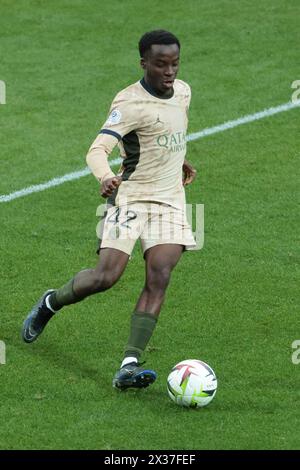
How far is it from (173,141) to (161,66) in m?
0.55

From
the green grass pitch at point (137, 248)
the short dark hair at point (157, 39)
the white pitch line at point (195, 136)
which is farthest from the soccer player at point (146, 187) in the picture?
the white pitch line at point (195, 136)

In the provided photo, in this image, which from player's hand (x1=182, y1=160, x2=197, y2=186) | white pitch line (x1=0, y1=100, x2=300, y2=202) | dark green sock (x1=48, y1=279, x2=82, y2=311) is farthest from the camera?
white pitch line (x1=0, y1=100, x2=300, y2=202)

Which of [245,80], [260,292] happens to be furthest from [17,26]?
[260,292]

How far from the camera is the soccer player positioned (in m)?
8.79

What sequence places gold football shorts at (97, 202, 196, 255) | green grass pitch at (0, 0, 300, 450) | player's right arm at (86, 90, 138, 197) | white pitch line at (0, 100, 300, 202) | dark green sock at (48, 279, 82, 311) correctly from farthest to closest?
white pitch line at (0, 100, 300, 202) < dark green sock at (48, 279, 82, 311) < gold football shorts at (97, 202, 196, 255) < player's right arm at (86, 90, 138, 197) < green grass pitch at (0, 0, 300, 450)

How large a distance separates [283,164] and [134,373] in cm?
551

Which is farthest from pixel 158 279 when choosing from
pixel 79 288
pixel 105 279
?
pixel 79 288

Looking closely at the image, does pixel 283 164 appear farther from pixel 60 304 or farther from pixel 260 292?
pixel 60 304

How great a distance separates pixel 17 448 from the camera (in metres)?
7.74

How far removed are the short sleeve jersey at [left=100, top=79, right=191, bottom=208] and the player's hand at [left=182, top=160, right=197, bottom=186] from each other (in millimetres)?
215

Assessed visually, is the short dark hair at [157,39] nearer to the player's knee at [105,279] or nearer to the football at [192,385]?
the player's knee at [105,279]

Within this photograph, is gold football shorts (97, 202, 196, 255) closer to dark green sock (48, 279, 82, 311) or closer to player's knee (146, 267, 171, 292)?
player's knee (146, 267, 171, 292)

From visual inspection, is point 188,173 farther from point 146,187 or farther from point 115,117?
point 115,117

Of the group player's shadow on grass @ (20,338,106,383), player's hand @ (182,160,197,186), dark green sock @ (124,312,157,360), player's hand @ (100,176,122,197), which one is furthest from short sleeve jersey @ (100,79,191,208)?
player's shadow on grass @ (20,338,106,383)
